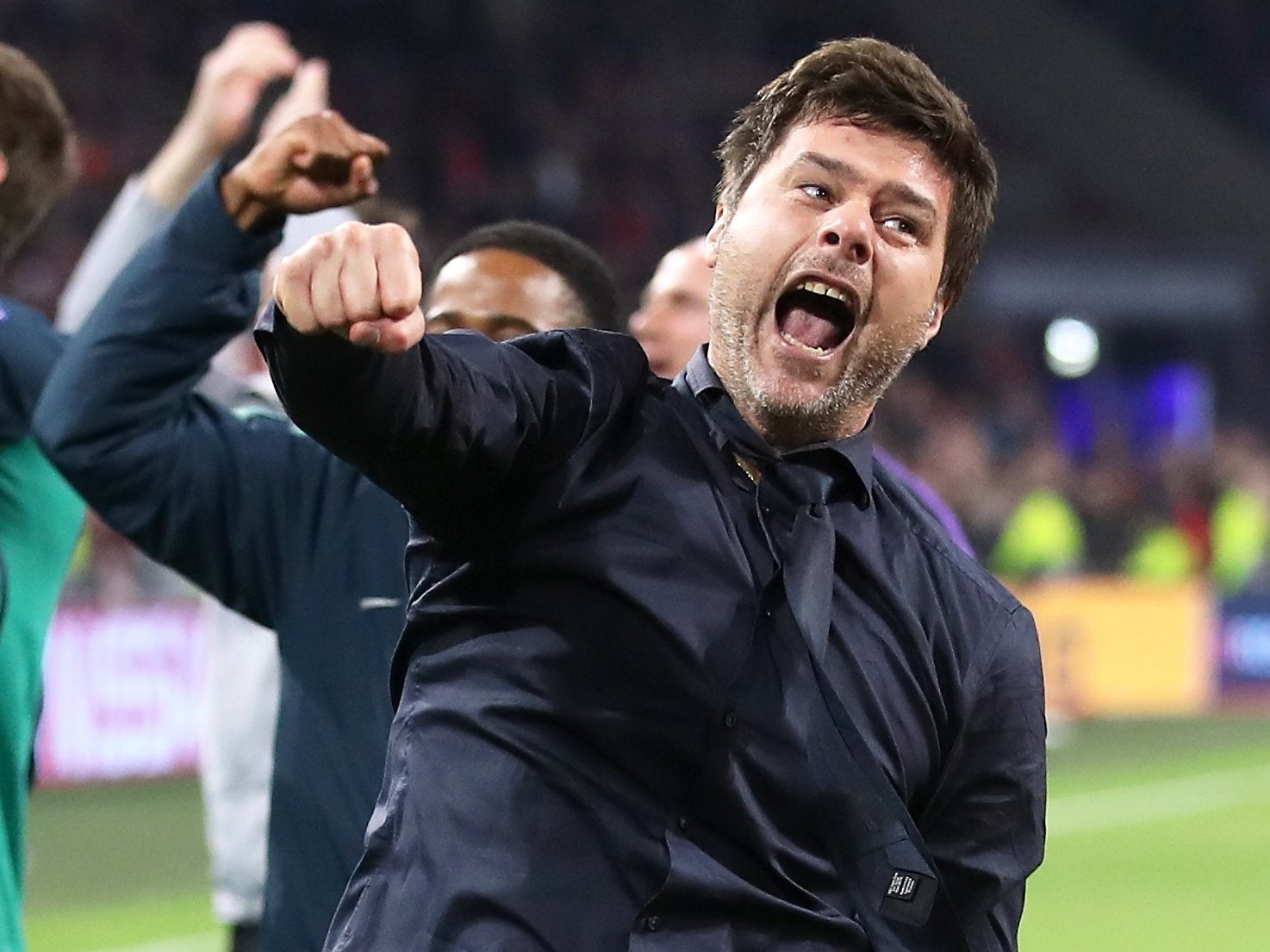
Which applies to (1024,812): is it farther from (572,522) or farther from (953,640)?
(572,522)

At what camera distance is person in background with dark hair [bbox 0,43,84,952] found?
3277 mm

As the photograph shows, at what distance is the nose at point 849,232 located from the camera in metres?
2.56

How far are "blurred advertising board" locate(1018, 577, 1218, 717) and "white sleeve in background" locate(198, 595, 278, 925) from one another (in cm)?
1398

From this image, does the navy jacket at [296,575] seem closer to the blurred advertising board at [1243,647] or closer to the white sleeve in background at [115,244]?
the white sleeve in background at [115,244]

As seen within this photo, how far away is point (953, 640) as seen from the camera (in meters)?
2.54

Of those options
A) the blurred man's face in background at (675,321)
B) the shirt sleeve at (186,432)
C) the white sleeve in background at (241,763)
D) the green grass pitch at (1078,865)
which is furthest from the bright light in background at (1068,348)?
the shirt sleeve at (186,432)

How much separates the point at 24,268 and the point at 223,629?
533 inches

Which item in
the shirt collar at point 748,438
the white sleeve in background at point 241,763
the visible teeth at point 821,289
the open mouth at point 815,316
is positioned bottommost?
the white sleeve in background at point 241,763

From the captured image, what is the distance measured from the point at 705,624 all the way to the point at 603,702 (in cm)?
14

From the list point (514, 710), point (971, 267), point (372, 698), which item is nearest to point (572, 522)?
point (514, 710)

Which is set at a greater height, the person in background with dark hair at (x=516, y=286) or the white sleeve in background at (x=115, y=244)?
the person in background with dark hair at (x=516, y=286)

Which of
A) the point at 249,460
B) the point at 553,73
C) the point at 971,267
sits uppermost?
the point at 971,267

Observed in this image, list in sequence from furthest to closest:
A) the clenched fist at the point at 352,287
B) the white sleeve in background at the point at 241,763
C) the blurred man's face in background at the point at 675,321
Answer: the blurred man's face in background at the point at 675,321 < the white sleeve in background at the point at 241,763 < the clenched fist at the point at 352,287

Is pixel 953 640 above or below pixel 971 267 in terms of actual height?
below
